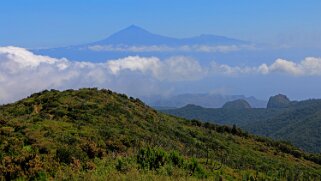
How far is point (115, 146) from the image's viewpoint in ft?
81.2

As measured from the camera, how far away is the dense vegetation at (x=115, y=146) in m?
15.6

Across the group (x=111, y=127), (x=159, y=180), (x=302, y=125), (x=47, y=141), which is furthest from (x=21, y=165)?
(x=302, y=125)

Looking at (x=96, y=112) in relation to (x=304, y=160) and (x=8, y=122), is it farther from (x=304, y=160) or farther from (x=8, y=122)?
(x=304, y=160)

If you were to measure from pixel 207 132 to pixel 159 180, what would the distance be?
38.8 metres

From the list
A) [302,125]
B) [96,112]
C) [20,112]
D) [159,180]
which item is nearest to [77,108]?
[96,112]

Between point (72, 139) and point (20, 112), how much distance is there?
50.7 ft

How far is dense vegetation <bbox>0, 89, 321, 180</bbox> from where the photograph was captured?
15.6 metres

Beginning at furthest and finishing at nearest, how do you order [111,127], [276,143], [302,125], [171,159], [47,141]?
[302,125] < [276,143] < [111,127] < [47,141] < [171,159]

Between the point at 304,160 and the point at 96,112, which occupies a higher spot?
the point at 96,112

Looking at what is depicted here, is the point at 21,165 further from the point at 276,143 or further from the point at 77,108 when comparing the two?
the point at 276,143

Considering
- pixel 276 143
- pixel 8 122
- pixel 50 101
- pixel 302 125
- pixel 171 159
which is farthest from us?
pixel 302 125

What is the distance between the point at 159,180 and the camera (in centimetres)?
1330

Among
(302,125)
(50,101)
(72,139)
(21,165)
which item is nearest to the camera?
(21,165)

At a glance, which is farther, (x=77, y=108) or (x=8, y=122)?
(x=77, y=108)
